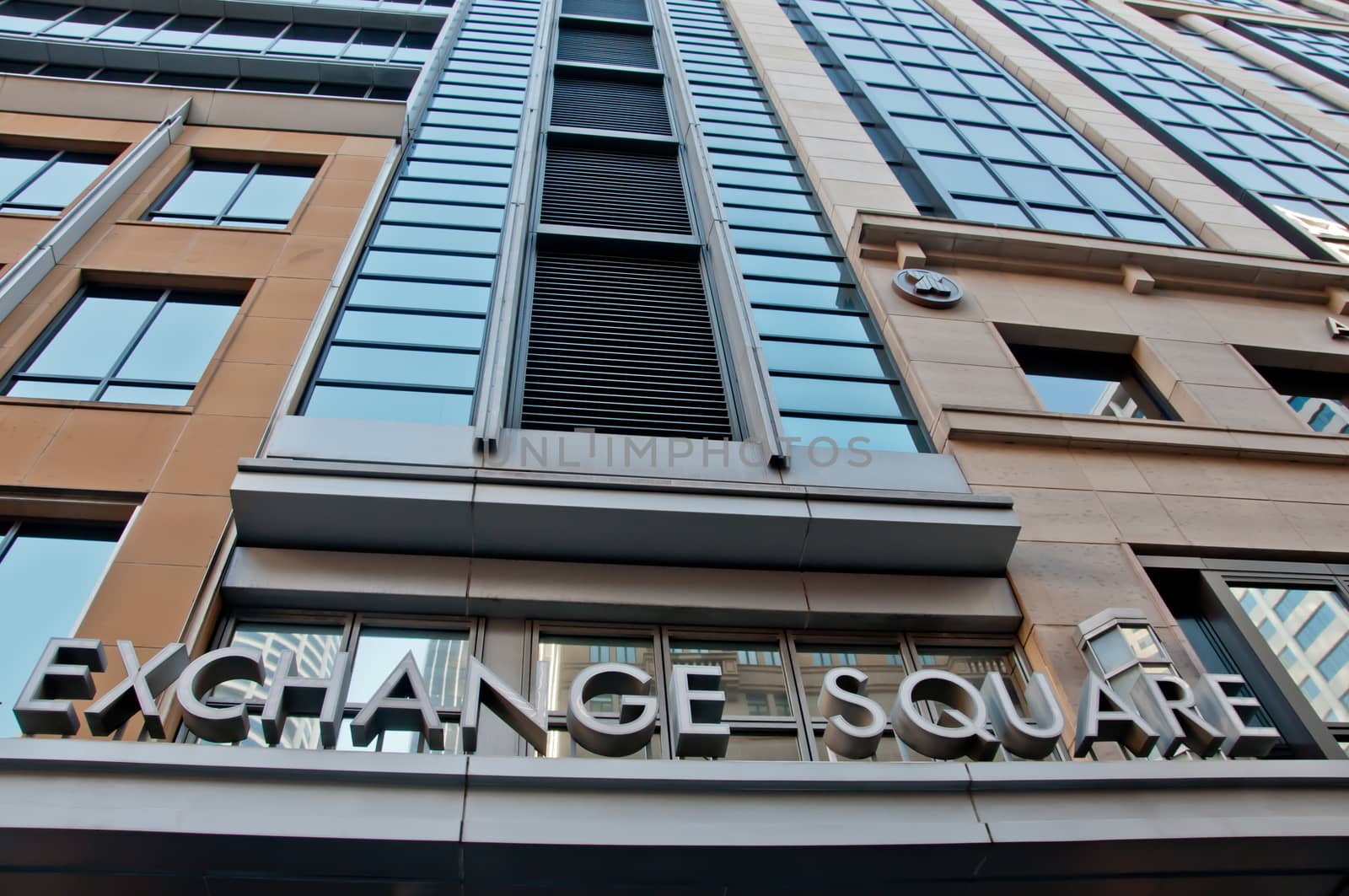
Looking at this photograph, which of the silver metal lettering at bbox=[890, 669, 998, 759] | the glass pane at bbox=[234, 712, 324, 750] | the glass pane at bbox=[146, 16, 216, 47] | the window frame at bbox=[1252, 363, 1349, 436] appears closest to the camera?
the silver metal lettering at bbox=[890, 669, 998, 759]

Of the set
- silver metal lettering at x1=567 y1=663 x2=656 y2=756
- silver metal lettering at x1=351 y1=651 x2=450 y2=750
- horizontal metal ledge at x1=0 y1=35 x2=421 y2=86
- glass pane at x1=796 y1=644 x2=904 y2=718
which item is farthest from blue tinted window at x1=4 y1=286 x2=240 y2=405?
horizontal metal ledge at x1=0 y1=35 x2=421 y2=86

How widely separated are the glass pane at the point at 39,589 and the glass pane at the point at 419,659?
2.90 meters

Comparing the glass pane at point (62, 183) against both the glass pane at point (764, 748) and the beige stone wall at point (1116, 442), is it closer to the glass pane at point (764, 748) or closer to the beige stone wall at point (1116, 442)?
the beige stone wall at point (1116, 442)

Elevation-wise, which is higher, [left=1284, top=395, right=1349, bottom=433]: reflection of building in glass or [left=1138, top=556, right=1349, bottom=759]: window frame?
[left=1284, top=395, right=1349, bottom=433]: reflection of building in glass

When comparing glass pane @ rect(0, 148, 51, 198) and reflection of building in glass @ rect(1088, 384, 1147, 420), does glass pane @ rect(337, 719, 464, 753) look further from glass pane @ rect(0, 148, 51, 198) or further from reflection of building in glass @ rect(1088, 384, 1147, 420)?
glass pane @ rect(0, 148, 51, 198)

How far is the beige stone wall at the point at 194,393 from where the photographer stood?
1023cm

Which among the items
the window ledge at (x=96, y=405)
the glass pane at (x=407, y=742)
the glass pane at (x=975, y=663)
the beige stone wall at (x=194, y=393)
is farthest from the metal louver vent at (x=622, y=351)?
the glass pane at (x=407, y=742)

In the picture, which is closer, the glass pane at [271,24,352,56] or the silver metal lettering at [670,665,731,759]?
the silver metal lettering at [670,665,731,759]

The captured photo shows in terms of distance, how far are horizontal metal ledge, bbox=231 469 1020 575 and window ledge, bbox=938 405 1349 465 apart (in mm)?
2105

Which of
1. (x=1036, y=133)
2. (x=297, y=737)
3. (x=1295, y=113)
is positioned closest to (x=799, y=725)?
(x=297, y=737)

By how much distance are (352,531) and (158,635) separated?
2.15 metres

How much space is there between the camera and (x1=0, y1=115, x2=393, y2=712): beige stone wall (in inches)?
403

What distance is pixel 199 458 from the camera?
38.3 feet

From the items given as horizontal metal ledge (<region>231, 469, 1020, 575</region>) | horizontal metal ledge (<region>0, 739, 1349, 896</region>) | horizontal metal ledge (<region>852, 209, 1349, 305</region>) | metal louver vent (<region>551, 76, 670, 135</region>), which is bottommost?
horizontal metal ledge (<region>0, 739, 1349, 896</region>)
